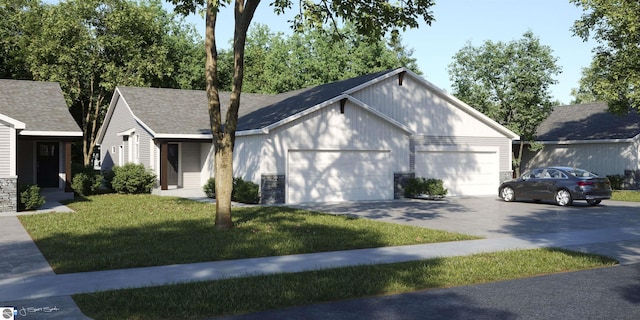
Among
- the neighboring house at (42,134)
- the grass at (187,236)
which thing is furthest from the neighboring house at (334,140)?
the grass at (187,236)

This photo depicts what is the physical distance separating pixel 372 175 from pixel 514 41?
1521 cm

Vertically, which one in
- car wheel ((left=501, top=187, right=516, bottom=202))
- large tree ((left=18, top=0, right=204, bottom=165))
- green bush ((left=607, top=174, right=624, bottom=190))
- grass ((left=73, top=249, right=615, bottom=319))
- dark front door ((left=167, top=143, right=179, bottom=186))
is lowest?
grass ((left=73, top=249, right=615, bottom=319))

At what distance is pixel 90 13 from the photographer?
42625 millimetres

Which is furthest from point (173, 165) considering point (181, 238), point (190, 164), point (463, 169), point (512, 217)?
point (512, 217)

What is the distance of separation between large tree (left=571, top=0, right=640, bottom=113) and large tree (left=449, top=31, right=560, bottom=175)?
9.62ft

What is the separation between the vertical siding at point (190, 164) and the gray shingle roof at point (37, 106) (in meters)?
6.44

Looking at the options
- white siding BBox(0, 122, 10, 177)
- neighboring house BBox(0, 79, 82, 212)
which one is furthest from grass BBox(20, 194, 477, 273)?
neighboring house BBox(0, 79, 82, 212)

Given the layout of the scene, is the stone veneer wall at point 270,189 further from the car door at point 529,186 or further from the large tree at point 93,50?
the large tree at point 93,50

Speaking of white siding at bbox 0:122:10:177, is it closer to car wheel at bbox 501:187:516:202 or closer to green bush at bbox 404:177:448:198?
green bush at bbox 404:177:448:198

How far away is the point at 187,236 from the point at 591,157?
96.5 feet

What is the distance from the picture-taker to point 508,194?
24734 mm

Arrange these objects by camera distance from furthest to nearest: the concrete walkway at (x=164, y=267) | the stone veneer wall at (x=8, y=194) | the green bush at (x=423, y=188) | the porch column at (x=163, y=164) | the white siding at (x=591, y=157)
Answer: the white siding at (x=591, y=157) → the porch column at (x=163, y=164) → the green bush at (x=423, y=188) → the stone veneer wall at (x=8, y=194) → the concrete walkway at (x=164, y=267)

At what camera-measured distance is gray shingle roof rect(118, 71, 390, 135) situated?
2536 centimetres

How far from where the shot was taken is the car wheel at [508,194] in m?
24.5
